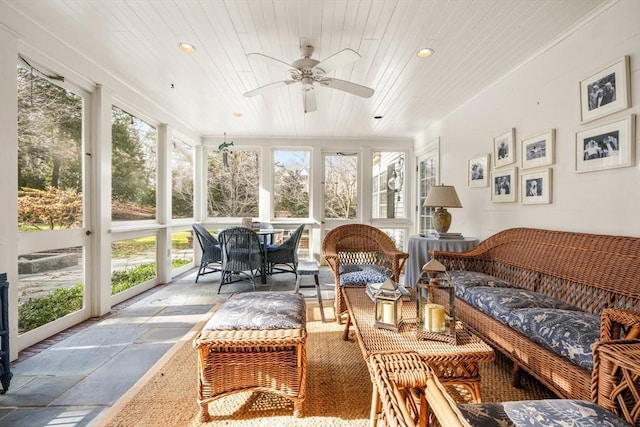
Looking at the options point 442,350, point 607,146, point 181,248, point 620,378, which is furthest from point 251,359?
point 181,248

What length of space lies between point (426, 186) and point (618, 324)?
163 inches

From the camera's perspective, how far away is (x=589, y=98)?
2.10 m

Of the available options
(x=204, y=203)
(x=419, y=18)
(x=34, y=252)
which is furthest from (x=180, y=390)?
(x=204, y=203)

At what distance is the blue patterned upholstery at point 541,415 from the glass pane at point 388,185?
15.9 ft

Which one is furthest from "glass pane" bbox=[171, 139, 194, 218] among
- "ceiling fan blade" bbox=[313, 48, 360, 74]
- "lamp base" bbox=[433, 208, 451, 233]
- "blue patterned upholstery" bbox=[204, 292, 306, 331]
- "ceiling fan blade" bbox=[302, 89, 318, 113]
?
"lamp base" bbox=[433, 208, 451, 233]

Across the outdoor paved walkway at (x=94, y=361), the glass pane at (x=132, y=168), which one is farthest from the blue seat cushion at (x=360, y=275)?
the glass pane at (x=132, y=168)

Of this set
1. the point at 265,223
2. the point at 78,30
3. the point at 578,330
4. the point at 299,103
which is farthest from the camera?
the point at 265,223

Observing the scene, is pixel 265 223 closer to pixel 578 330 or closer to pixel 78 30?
pixel 78 30

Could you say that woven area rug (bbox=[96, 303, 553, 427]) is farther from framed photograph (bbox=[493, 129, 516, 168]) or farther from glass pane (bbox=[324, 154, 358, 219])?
glass pane (bbox=[324, 154, 358, 219])

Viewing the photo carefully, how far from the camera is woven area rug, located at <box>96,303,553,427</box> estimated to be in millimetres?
1482

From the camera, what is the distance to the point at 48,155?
244 centimetres

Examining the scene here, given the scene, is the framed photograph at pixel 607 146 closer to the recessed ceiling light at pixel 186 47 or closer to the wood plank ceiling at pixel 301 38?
the wood plank ceiling at pixel 301 38

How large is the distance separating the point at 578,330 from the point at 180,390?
2221mm

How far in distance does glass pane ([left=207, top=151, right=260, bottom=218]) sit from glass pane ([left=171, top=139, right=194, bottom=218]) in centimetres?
41
